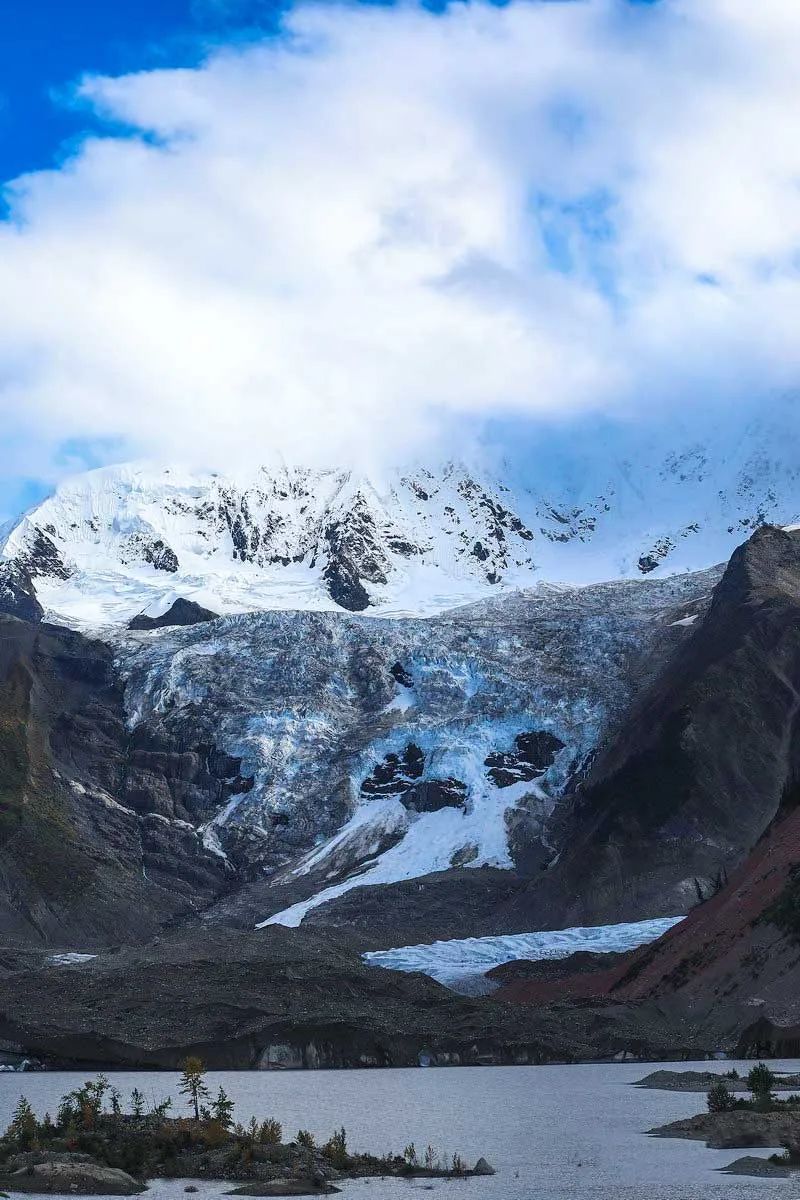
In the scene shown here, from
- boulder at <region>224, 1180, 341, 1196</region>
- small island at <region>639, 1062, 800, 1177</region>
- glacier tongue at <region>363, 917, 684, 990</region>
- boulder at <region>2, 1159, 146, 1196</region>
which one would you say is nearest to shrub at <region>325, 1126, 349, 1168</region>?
boulder at <region>224, 1180, 341, 1196</region>

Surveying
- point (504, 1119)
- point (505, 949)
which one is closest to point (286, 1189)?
point (504, 1119)

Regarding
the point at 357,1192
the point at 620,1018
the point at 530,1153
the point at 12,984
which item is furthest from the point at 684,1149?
the point at 12,984

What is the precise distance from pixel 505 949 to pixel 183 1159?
141837 millimetres

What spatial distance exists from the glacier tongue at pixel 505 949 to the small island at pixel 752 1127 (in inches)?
4554

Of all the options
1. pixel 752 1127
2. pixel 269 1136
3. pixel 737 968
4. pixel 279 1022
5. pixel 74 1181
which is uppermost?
pixel 737 968

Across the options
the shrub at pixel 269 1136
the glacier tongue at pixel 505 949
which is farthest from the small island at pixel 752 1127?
the glacier tongue at pixel 505 949

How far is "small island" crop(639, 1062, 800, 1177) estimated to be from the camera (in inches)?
2079

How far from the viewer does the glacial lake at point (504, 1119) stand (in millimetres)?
50344

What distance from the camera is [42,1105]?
87000mm

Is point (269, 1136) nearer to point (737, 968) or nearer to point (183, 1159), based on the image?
point (183, 1159)

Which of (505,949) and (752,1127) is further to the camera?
(505,949)

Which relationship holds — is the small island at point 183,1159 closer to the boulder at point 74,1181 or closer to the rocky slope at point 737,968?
the boulder at point 74,1181

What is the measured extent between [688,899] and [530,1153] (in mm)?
141618

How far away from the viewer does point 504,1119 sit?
76125 mm
